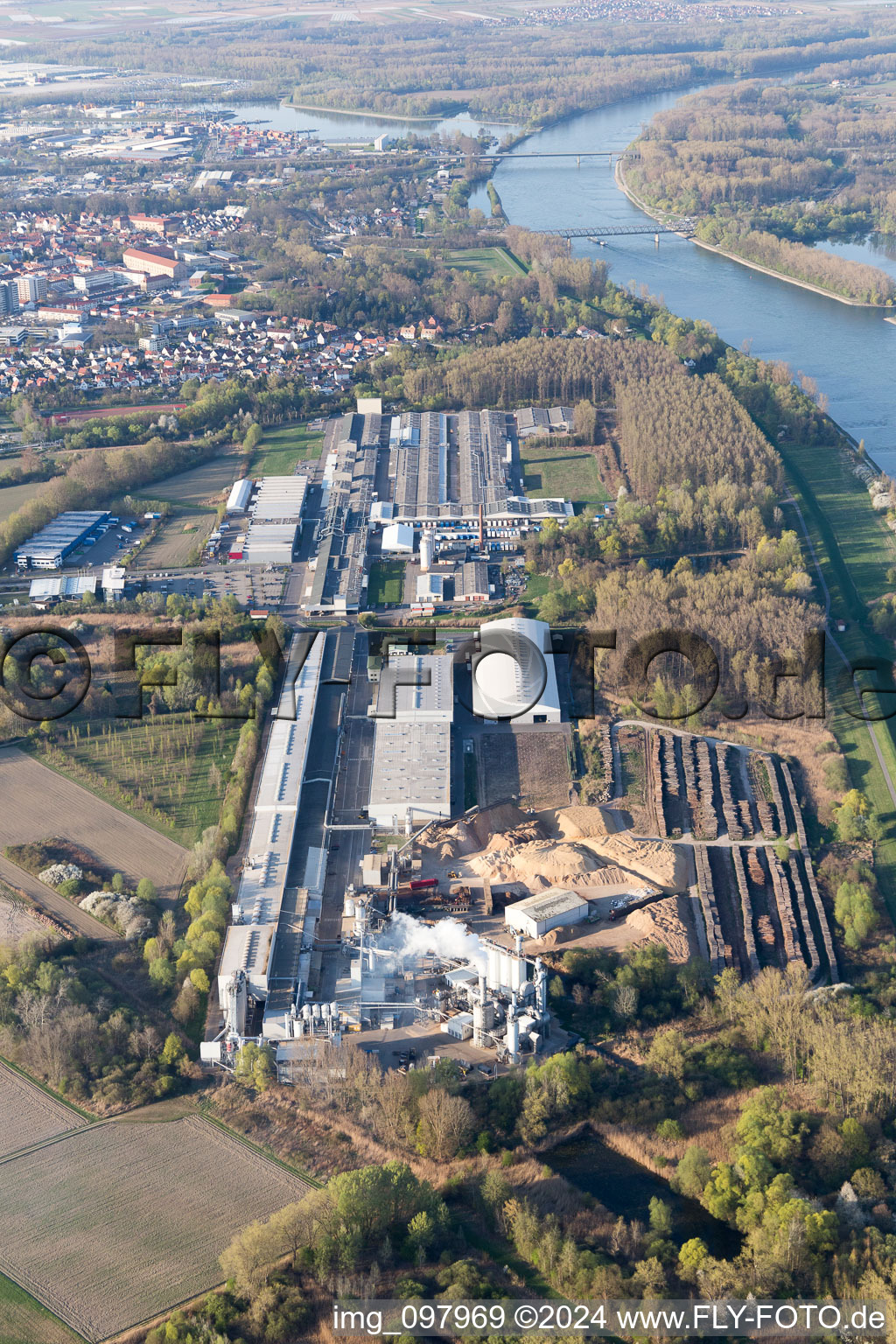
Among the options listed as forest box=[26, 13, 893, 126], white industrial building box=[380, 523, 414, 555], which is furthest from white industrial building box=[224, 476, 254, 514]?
forest box=[26, 13, 893, 126]

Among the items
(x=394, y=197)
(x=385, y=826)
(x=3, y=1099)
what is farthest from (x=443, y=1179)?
(x=394, y=197)

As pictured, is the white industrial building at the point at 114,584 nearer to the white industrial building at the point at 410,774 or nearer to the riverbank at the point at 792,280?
the white industrial building at the point at 410,774

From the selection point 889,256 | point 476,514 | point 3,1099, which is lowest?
point 3,1099

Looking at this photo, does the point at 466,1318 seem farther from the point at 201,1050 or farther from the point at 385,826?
the point at 385,826

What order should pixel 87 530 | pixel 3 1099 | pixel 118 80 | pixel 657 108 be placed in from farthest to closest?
pixel 118 80
pixel 657 108
pixel 87 530
pixel 3 1099

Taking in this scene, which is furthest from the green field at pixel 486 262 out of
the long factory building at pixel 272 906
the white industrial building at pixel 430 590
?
the long factory building at pixel 272 906

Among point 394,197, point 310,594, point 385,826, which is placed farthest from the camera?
point 394,197
